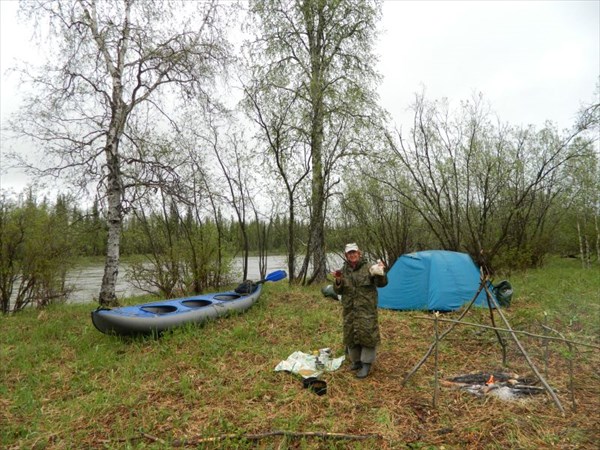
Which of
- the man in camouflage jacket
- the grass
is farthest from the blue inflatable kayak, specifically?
the man in camouflage jacket

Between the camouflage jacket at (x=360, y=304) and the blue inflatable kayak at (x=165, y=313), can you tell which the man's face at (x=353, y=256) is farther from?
the blue inflatable kayak at (x=165, y=313)

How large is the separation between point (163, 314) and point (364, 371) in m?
3.52

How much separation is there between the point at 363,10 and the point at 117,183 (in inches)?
353

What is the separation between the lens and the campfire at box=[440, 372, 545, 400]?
11.6ft

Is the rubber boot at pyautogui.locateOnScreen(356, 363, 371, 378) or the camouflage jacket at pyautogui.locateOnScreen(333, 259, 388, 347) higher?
the camouflage jacket at pyautogui.locateOnScreen(333, 259, 388, 347)

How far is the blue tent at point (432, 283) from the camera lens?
23.5 ft

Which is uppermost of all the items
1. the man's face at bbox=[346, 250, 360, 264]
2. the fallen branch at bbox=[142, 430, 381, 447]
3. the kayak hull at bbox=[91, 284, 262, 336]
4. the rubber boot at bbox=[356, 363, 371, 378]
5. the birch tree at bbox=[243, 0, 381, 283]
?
the birch tree at bbox=[243, 0, 381, 283]

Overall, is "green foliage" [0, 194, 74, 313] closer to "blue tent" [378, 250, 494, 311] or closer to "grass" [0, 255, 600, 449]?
"grass" [0, 255, 600, 449]

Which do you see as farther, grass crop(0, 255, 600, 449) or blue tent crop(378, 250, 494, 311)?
blue tent crop(378, 250, 494, 311)

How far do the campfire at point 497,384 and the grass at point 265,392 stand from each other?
0.16 m

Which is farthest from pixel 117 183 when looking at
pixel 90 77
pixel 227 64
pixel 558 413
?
pixel 558 413

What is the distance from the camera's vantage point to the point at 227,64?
8539mm

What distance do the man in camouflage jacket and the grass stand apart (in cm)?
27

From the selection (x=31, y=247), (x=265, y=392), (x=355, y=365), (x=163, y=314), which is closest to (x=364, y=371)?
(x=355, y=365)
